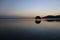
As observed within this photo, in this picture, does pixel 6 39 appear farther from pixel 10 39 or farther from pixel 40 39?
pixel 40 39

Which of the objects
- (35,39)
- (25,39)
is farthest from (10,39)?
(35,39)

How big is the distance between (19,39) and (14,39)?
0.14 meters

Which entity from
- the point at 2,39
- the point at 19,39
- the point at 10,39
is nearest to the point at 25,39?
the point at 19,39

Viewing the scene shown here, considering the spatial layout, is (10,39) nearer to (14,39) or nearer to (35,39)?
(14,39)

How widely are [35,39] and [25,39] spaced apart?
29cm

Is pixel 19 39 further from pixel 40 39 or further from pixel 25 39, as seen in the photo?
pixel 40 39

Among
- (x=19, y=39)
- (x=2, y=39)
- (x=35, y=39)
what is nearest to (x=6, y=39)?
(x=2, y=39)

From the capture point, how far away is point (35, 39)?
3092mm

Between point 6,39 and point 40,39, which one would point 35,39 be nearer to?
point 40,39

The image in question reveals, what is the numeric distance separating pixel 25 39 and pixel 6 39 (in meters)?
0.54

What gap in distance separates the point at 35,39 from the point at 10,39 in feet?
2.36

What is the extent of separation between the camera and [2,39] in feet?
9.84

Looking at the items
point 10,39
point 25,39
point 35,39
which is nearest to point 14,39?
point 10,39

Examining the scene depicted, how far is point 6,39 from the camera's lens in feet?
9.91
